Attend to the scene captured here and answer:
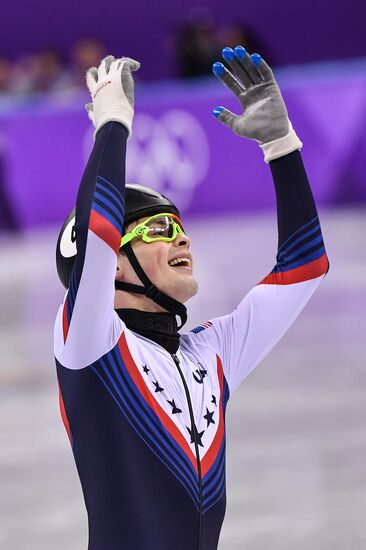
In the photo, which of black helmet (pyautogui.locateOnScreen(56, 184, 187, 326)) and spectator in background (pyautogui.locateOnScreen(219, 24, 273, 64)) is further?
spectator in background (pyautogui.locateOnScreen(219, 24, 273, 64))

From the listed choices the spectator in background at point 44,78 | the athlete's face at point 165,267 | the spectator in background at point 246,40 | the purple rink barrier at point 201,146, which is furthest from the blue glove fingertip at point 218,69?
the spectator in background at point 44,78

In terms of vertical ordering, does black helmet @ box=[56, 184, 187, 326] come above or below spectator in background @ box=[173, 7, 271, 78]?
below

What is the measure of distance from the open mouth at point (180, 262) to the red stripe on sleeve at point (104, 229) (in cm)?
42

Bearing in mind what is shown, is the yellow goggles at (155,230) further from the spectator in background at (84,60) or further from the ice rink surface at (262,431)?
the spectator in background at (84,60)

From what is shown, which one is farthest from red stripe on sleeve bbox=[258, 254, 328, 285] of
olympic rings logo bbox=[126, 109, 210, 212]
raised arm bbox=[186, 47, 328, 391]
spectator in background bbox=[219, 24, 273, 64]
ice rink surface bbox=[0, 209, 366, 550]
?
spectator in background bbox=[219, 24, 273, 64]

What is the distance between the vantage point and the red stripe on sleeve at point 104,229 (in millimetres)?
3355

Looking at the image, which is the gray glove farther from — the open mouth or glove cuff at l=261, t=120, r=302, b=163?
the open mouth

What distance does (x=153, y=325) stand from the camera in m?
3.76

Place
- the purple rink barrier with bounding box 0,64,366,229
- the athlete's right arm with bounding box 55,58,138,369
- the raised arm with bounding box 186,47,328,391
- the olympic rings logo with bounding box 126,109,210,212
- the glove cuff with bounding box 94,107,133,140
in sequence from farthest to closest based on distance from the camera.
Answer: the purple rink barrier with bounding box 0,64,366,229 < the olympic rings logo with bounding box 126,109,210,212 < the raised arm with bounding box 186,47,328,391 < the glove cuff with bounding box 94,107,133,140 < the athlete's right arm with bounding box 55,58,138,369

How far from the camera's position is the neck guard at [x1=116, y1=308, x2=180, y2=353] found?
148 inches

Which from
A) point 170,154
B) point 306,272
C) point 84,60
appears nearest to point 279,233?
point 306,272

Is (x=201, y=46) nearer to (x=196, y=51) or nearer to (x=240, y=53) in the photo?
(x=196, y=51)

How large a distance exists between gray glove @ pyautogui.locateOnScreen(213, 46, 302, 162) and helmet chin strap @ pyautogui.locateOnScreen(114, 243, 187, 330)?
49 centimetres

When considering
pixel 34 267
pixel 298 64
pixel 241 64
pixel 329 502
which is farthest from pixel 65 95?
pixel 241 64
